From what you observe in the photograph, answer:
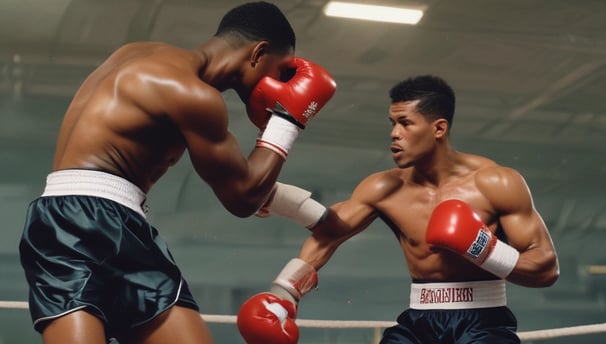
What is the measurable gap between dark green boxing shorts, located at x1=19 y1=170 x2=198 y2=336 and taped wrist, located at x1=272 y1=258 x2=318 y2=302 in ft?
2.53

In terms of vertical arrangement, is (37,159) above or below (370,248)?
above

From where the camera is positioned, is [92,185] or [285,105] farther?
[285,105]

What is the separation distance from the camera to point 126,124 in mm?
1536

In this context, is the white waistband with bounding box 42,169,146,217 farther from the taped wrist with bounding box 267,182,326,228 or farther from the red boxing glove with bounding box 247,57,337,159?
the taped wrist with bounding box 267,182,326,228

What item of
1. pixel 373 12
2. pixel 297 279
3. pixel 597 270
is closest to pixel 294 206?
pixel 297 279

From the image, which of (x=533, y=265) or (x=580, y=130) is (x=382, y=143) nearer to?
(x=580, y=130)

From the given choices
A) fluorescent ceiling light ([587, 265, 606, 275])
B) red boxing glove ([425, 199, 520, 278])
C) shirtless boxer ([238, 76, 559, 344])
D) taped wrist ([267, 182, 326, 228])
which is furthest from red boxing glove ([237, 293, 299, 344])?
fluorescent ceiling light ([587, 265, 606, 275])

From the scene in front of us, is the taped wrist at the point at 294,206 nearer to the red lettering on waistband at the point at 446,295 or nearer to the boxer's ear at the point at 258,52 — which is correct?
the red lettering on waistband at the point at 446,295

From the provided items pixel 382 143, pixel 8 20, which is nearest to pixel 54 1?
pixel 8 20

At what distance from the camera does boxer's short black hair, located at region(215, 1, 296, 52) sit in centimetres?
173

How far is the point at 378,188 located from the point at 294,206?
1.24 ft

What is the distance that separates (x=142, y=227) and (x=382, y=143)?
3785mm

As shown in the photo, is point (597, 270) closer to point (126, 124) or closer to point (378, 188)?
point (378, 188)

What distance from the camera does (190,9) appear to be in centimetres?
486
